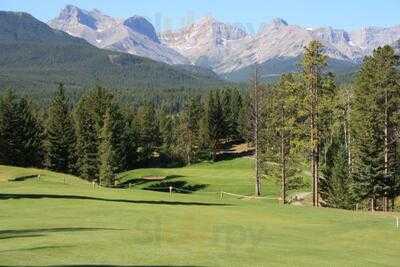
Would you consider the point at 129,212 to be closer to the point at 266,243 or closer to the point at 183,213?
the point at 183,213

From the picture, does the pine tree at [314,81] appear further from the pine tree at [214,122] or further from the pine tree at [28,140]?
the pine tree at [214,122]

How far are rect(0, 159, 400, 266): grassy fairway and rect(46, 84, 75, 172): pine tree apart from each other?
42.2 m

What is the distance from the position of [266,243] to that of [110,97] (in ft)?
189

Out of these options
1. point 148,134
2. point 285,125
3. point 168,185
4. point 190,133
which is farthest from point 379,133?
point 148,134

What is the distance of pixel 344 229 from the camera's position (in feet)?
107

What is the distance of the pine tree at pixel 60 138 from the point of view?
87.0 m

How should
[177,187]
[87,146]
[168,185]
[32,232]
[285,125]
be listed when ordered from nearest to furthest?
[32,232] → [285,125] → [87,146] → [177,187] → [168,185]

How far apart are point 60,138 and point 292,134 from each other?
143ft

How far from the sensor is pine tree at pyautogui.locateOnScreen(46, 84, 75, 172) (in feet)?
285

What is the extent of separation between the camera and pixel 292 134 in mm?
53688

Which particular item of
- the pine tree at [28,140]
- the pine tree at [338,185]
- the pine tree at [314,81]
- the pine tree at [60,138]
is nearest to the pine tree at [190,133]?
the pine tree at [28,140]

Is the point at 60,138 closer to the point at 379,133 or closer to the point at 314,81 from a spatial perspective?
the point at 379,133

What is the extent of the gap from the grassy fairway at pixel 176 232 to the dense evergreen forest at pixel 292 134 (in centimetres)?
1076

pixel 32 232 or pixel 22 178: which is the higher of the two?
pixel 22 178
